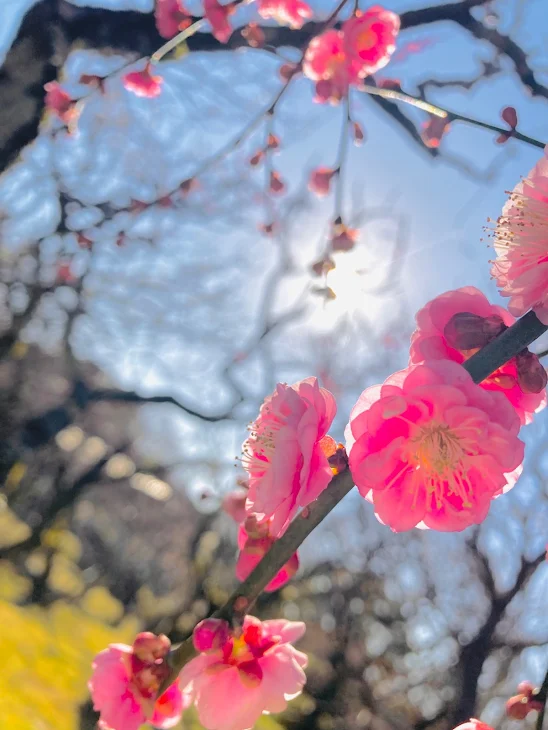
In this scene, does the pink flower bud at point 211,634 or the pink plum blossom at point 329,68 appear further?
the pink plum blossom at point 329,68

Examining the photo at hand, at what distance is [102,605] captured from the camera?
16.1 feet

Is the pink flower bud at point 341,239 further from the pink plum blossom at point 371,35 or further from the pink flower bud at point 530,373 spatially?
the pink flower bud at point 530,373

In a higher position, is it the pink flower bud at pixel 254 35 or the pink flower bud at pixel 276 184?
the pink flower bud at pixel 254 35

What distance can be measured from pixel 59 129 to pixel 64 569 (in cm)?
380

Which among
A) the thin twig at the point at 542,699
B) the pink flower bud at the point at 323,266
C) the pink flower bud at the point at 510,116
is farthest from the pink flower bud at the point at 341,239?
the thin twig at the point at 542,699

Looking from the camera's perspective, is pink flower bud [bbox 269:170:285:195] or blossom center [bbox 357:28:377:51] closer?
blossom center [bbox 357:28:377:51]

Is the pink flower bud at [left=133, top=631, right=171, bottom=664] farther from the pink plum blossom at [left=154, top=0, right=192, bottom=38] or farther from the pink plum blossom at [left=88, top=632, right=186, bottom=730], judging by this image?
the pink plum blossom at [left=154, top=0, right=192, bottom=38]

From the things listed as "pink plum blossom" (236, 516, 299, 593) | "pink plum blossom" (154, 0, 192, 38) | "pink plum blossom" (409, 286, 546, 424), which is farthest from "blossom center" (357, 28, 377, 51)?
"pink plum blossom" (236, 516, 299, 593)

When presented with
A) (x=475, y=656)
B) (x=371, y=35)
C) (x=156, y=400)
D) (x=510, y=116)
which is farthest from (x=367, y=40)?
(x=475, y=656)

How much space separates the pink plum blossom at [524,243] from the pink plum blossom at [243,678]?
0.59m

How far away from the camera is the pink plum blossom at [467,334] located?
70cm

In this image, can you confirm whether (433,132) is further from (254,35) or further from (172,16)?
(172,16)

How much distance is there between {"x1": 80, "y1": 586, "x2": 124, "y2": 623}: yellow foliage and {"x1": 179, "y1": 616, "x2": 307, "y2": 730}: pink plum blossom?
4.64m

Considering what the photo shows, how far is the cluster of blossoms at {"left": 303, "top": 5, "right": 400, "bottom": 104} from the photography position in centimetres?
198
